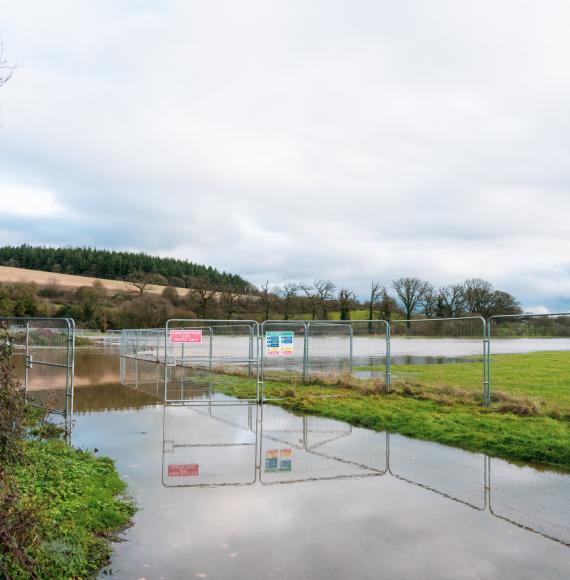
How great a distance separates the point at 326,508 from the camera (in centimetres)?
658

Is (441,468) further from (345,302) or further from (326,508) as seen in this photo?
(345,302)

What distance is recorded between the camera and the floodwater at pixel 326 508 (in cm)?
507

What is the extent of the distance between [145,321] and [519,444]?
43.9 metres

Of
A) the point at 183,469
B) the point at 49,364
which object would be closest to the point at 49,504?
the point at 183,469

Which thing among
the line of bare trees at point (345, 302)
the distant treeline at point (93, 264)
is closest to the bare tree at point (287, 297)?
the line of bare trees at point (345, 302)

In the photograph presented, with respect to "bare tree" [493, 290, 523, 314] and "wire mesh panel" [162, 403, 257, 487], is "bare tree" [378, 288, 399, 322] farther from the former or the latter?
"wire mesh panel" [162, 403, 257, 487]

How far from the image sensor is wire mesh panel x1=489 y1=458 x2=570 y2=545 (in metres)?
6.06

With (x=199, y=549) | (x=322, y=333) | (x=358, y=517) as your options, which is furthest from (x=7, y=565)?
(x=322, y=333)

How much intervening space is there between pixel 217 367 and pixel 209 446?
1431 centimetres

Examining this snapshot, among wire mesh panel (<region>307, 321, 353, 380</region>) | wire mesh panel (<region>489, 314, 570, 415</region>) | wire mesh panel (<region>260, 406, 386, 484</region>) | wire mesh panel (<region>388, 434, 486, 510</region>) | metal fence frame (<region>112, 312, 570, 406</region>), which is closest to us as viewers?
wire mesh panel (<region>388, 434, 486, 510</region>)

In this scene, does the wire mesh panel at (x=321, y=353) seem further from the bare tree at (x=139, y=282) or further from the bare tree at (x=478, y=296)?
the bare tree at (x=139, y=282)

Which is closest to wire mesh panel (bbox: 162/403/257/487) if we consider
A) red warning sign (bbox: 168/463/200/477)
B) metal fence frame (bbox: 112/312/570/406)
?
red warning sign (bbox: 168/463/200/477)

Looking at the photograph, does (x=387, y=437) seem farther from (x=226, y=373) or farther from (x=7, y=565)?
(x=226, y=373)

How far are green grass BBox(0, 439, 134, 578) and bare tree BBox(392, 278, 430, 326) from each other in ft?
255
